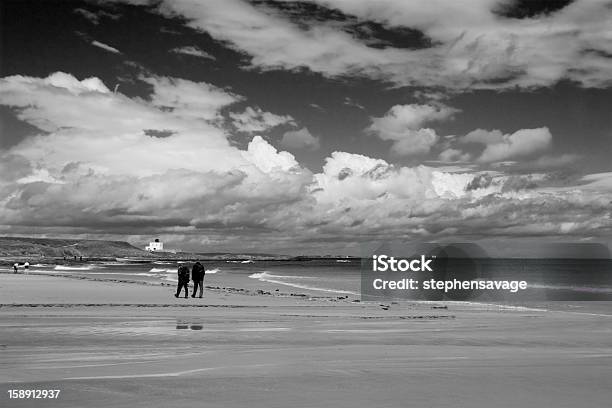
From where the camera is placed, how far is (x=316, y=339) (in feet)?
62.2

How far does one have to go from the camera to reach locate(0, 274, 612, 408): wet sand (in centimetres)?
1106

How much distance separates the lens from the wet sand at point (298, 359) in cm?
1106

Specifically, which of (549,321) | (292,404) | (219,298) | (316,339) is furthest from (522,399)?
(219,298)

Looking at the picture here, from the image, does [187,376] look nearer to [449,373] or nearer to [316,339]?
[449,373]

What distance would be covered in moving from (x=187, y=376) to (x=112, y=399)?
7.60ft

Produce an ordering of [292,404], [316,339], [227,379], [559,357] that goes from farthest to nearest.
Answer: [316,339]
[559,357]
[227,379]
[292,404]

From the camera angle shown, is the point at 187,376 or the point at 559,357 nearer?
the point at 187,376

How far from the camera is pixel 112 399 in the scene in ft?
34.4

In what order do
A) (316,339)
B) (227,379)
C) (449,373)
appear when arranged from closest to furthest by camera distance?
(227,379) < (449,373) < (316,339)

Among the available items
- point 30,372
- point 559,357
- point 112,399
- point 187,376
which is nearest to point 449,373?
point 559,357

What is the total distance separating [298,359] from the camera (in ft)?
49.4

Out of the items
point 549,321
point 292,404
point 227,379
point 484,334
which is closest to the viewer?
point 292,404

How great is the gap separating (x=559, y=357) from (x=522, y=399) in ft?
18.9

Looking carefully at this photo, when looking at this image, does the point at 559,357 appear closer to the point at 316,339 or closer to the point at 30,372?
the point at 316,339
